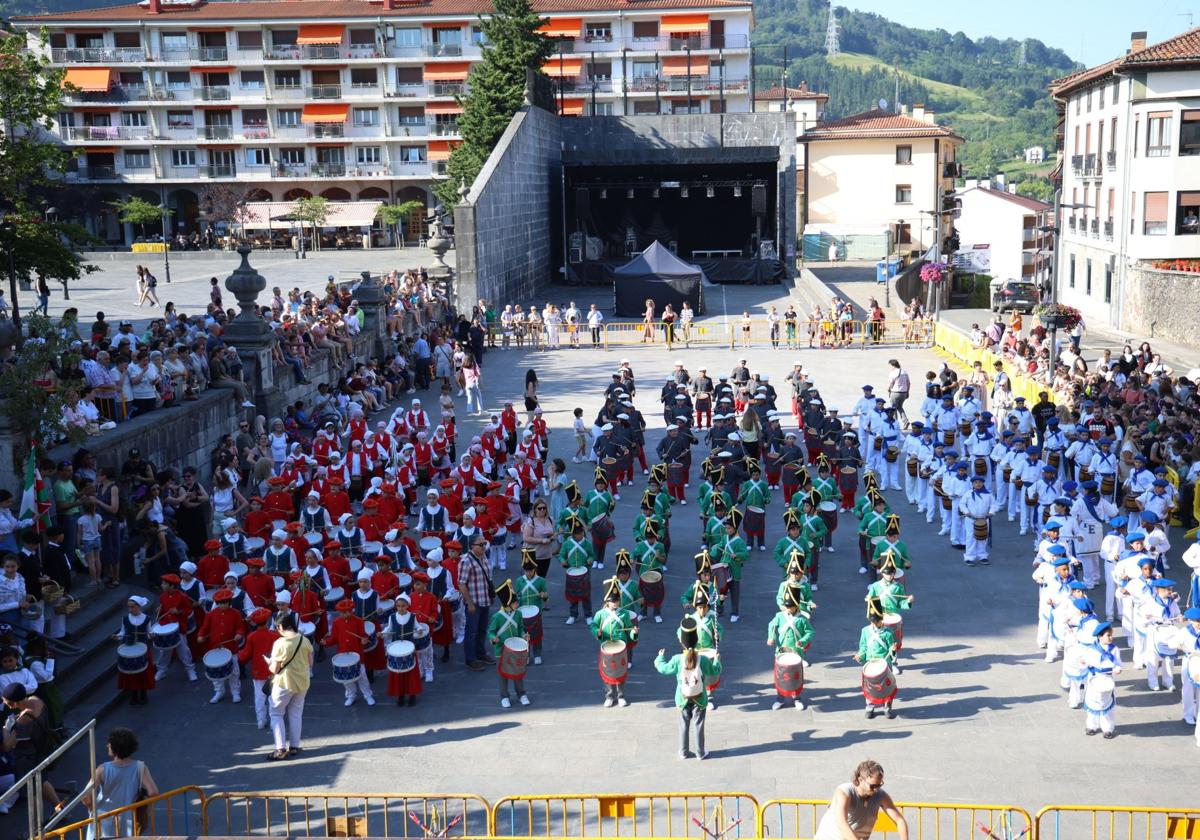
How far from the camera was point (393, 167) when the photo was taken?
65.0 metres

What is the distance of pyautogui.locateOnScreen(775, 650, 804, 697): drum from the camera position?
11656mm

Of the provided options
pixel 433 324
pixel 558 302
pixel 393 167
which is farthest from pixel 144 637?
pixel 393 167

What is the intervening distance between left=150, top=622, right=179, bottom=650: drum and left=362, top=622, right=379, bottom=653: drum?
1.95m

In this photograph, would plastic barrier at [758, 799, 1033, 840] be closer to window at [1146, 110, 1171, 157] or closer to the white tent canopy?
window at [1146, 110, 1171, 157]

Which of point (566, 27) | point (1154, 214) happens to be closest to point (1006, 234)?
point (566, 27)

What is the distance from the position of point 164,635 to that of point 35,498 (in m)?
2.68

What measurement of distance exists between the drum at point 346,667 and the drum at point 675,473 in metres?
8.34

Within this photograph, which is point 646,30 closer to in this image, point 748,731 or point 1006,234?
point 1006,234

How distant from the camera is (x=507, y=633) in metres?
12.4

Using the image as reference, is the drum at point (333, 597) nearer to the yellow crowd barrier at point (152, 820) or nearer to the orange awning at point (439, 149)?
the yellow crowd barrier at point (152, 820)

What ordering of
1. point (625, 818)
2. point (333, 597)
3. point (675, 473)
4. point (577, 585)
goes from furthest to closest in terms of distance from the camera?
point (675, 473)
point (577, 585)
point (333, 597)
point (625, 818)

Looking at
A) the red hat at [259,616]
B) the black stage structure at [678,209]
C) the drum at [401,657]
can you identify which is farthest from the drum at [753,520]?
the black stage structure at [678,209]

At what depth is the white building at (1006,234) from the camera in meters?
78.8

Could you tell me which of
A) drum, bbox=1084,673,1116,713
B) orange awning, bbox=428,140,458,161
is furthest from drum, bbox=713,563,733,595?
orange awning, bbox=428,140,458,161
